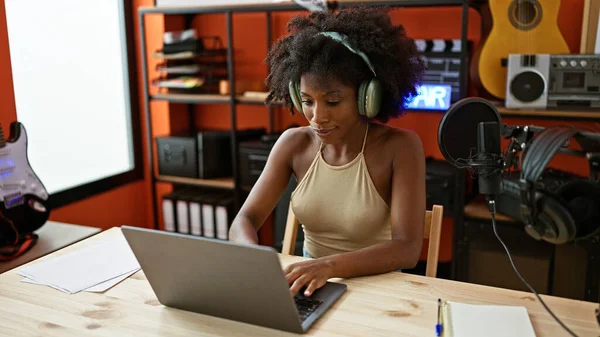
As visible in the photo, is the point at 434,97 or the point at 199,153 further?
the point at 199,153

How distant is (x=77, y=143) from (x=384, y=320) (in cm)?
244

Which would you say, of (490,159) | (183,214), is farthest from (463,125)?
(183,214)

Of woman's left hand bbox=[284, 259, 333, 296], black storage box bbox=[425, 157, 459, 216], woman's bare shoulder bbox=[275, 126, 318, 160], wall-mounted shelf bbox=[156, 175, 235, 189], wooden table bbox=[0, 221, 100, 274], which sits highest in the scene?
woman's bare shoulder bbox=[275, 126, 318, 160]

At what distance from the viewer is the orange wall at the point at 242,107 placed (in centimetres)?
279

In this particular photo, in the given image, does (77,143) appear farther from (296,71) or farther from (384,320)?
(384,320)

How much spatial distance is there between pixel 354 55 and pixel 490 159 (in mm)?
681

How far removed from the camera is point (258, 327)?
107 cm

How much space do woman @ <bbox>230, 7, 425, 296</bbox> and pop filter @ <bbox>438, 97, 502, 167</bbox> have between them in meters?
0.42

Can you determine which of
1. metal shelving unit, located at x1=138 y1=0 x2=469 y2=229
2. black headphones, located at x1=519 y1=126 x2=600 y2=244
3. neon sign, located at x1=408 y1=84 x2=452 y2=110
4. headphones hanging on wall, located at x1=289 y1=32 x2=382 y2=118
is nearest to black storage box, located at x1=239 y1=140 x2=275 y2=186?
metal shelving unit, located at x1=138 y1=0 x2=469 y2=229

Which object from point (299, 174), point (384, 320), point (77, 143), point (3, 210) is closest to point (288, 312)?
point (384, 320)

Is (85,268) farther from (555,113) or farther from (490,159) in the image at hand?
(555,113)

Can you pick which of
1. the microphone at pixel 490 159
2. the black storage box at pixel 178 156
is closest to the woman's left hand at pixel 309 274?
the microphone at pixel 490 159

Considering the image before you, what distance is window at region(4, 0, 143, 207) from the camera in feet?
8.91

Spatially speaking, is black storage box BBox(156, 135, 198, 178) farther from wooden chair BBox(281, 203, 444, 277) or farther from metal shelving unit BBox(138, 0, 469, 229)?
wooden chair BBox(281, 203, 444, 277)
